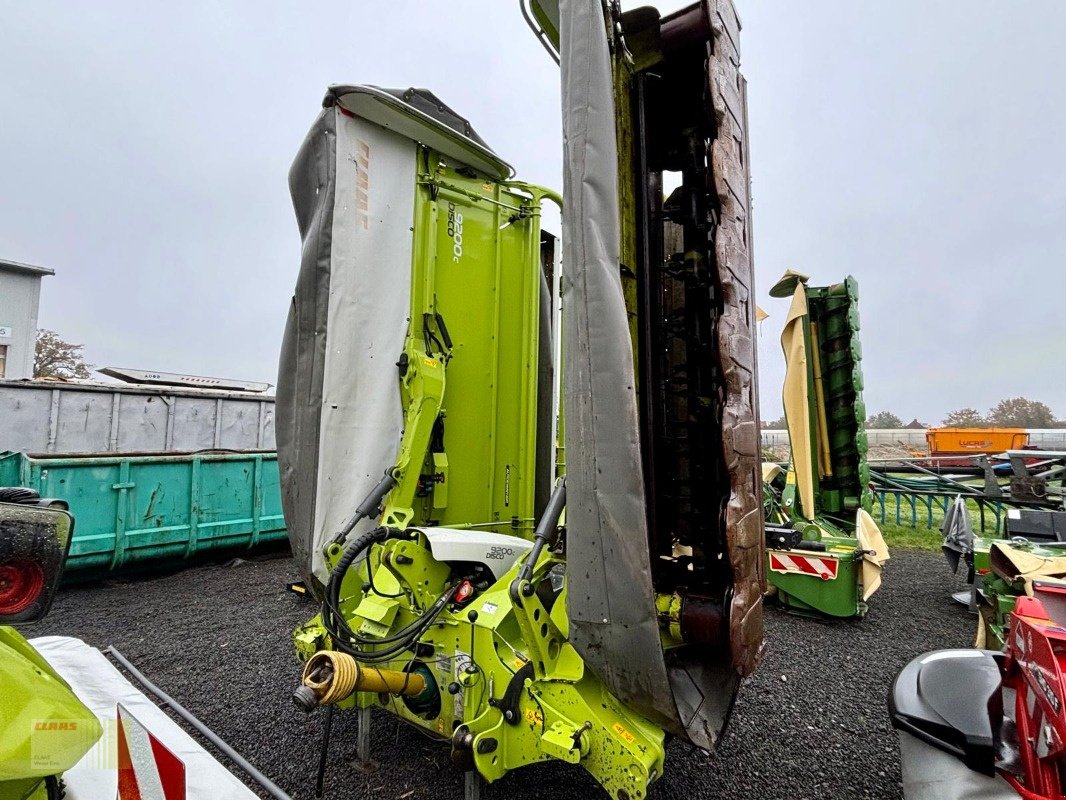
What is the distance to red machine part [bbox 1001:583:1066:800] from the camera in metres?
1.29

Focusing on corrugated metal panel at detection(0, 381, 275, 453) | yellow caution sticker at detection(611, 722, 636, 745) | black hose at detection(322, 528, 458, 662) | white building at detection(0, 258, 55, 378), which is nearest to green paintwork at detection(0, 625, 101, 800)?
black hose at detection(322, 528, 458, 662)

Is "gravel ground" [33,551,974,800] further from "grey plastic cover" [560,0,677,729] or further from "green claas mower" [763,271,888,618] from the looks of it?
"grey plastic cover" [560,0,677,729]

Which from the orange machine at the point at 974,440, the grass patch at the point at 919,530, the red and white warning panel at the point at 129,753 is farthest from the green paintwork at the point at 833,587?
the orange machine at the point at 974,440

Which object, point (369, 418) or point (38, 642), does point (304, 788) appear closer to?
point (369, 418)

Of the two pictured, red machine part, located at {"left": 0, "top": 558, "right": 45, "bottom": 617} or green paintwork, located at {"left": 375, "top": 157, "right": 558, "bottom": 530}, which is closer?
red machine part, located at {"left": 0, "top": 558, "right": 45, "bottom": 617}

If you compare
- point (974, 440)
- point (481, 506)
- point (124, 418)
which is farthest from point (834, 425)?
point (974, 440)

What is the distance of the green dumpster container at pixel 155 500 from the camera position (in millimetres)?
5738

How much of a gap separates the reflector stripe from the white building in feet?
78.8

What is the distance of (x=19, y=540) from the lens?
1239 millimetres

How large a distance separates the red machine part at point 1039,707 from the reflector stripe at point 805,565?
353 cm

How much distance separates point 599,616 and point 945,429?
22507mm

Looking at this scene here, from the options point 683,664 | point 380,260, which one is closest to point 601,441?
point 683,664

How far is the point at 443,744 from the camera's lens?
2.85 meters

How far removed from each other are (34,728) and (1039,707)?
236 cm
